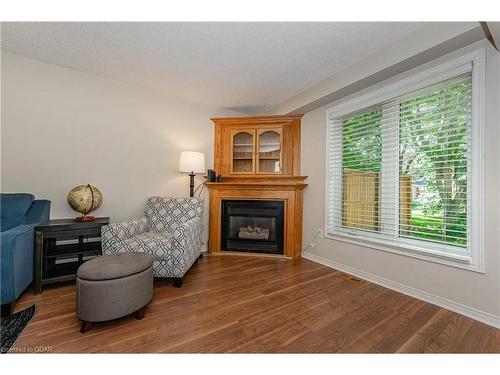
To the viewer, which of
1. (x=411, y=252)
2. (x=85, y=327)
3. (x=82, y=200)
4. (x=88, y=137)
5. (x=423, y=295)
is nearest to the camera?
(x=85, y=327)

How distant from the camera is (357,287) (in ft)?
7.02

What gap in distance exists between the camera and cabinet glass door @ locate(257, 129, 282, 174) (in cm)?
331

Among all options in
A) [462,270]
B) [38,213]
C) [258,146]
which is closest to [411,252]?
[462,270]

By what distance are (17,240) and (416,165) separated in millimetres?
3497

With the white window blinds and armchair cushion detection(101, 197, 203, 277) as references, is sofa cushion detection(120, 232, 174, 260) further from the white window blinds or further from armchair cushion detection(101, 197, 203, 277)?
the white window blinds

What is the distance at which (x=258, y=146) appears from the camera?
131 inches

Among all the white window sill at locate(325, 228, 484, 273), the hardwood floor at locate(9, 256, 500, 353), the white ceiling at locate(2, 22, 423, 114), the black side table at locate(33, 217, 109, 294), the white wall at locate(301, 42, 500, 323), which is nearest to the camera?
the hardwood floor at locate(9, 256, 500, 353)

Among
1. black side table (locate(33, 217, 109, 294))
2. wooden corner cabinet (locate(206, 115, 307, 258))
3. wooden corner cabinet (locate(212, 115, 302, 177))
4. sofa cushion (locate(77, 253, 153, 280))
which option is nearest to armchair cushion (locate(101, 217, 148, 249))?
black side table (locate(33, 217, 109, 294))

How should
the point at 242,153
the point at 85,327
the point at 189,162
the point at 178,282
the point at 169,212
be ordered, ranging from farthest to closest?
the point at 242,153, the point at 189,162, the point at 169,212, the point at 178,282, the point at 85,327

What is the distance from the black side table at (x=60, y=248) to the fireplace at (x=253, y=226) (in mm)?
1578

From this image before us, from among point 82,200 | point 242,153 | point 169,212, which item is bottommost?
point 169,212

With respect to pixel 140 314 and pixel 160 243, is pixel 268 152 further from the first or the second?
pixel 140 314

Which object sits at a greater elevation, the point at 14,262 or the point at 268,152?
the point at 268,152
